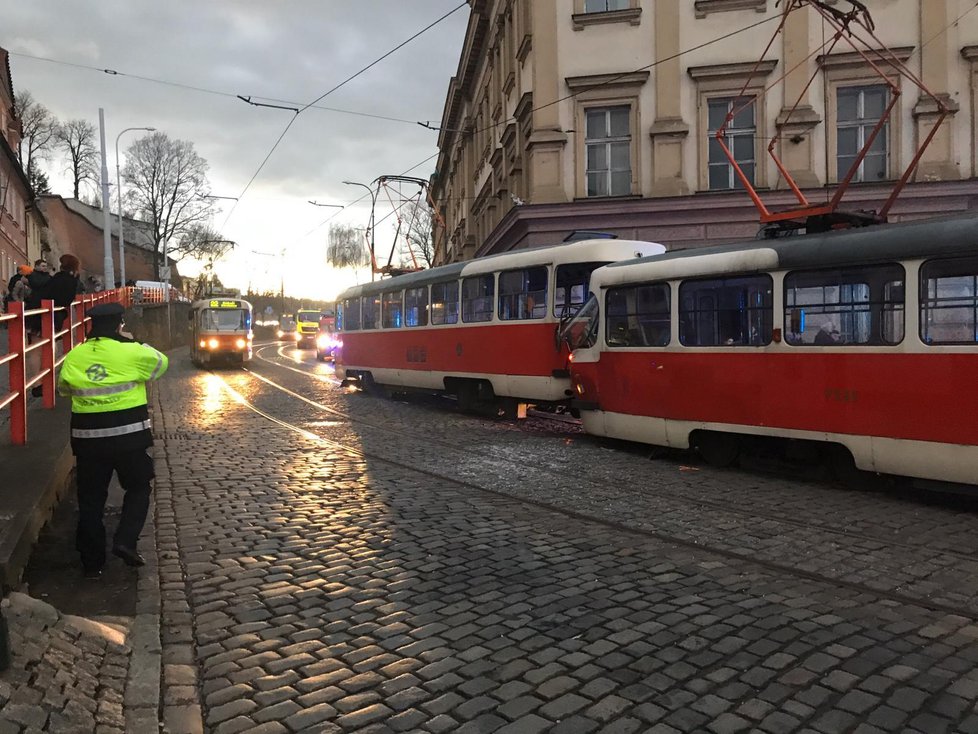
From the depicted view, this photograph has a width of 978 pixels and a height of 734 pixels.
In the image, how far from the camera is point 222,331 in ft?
98.8

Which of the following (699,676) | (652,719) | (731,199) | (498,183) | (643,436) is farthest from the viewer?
(498,183)

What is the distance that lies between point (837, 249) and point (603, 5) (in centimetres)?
1434

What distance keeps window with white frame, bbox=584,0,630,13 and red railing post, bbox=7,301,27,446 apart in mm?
16536

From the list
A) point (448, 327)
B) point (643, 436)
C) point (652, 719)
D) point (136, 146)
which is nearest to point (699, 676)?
point (652, 719)

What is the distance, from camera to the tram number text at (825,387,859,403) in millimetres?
7652

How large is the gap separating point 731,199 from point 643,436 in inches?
430

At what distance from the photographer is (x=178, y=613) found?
456 cm

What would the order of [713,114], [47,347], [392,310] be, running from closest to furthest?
1. [47,347]
2. [392,310]
3. [713,114]

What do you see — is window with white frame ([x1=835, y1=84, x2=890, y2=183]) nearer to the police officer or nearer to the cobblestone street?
the cobblestone street

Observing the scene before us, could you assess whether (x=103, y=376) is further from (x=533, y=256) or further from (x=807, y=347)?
(x=533, y=256)

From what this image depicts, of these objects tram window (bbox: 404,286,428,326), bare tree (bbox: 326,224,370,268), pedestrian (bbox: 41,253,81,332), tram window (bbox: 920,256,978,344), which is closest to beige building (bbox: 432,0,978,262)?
tram window (bbox: 404,286,428,326)

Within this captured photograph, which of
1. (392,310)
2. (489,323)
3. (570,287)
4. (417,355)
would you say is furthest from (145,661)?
(392,310)

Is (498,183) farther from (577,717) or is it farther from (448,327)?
(577,717)

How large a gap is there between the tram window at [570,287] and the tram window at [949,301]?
5.82m
